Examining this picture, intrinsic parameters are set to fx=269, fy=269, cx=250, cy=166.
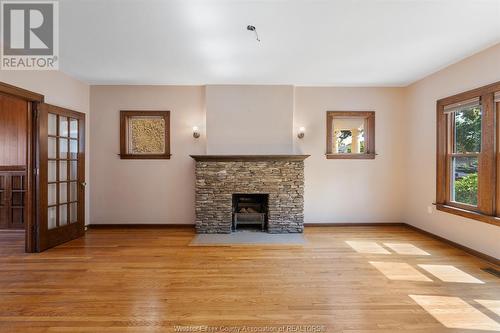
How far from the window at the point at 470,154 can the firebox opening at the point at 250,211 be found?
2888mm

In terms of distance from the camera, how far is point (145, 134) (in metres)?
5.26

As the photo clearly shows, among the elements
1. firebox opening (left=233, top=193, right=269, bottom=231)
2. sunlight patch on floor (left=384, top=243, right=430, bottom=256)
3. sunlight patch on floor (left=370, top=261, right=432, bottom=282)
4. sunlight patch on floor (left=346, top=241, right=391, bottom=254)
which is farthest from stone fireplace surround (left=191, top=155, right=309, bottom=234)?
sunlight patch on floor (left=370, top=261, right=432, bottom=282)

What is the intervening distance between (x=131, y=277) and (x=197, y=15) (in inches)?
113

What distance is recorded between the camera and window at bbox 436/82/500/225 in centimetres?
337

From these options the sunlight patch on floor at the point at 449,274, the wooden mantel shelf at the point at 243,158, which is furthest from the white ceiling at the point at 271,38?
the sunlight patch on floor at the point at 449,274

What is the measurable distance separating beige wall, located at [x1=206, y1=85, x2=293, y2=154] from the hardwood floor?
189 cm

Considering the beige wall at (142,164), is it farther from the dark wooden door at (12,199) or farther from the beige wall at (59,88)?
the dark wooden door at (12,199)

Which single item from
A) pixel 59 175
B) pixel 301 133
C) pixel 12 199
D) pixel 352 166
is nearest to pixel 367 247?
pixel 352 166

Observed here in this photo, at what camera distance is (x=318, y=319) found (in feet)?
7.25

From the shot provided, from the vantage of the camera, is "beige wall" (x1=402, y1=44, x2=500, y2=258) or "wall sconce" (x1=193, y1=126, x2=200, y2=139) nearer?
"beige wall" (x1=402, y1=44, x2=500, y2=258)

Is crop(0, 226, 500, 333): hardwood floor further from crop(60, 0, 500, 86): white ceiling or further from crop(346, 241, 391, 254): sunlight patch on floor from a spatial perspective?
crop(60, 0, 500, 86): white ceiling

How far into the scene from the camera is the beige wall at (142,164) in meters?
5.13

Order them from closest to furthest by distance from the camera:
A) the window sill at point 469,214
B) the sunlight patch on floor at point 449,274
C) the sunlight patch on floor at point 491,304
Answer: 1. the sunlight patch on floor at point 491,304
2. the sunlight patch on floor at point 449,274
3. the window sill at point 469,214

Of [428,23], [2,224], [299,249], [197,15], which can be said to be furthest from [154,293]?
[2,224]
